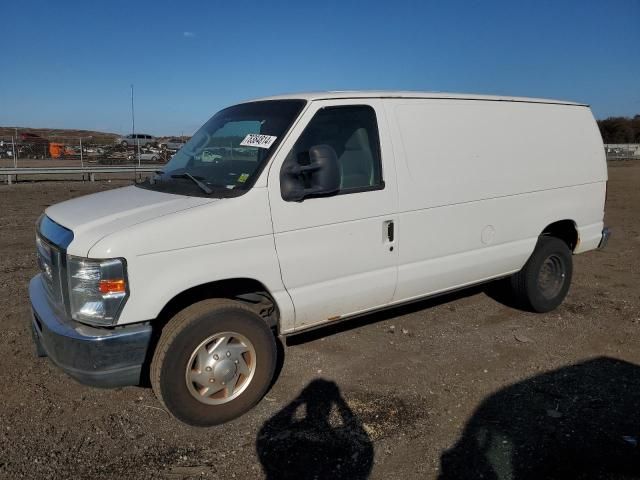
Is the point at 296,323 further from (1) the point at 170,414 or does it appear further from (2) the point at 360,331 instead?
(2) the point at 360,331

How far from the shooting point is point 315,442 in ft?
10.5

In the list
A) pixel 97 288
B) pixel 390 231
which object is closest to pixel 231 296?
pixel 97 288

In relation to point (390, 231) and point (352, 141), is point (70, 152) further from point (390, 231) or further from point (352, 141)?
point (390, 231)

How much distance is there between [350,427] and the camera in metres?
3.40

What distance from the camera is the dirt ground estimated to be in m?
A: 3.02

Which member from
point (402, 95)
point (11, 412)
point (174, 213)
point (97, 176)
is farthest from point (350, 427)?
point (97, 176)

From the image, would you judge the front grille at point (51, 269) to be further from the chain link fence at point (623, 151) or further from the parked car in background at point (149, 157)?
the chain link fence at point (623, 151)

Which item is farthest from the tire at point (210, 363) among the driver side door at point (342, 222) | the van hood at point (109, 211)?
the van hood at point (109, 211)

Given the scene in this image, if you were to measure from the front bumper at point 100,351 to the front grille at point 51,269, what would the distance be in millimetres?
232

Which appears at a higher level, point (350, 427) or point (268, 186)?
point (268, 186)

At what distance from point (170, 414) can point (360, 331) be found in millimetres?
2072

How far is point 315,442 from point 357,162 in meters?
1.99

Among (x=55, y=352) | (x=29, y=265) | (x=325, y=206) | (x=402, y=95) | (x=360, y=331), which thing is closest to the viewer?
(x=55, y=352)

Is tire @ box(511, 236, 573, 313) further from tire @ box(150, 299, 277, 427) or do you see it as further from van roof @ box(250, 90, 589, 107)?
tire @ box(150, 299, 277, 427)
